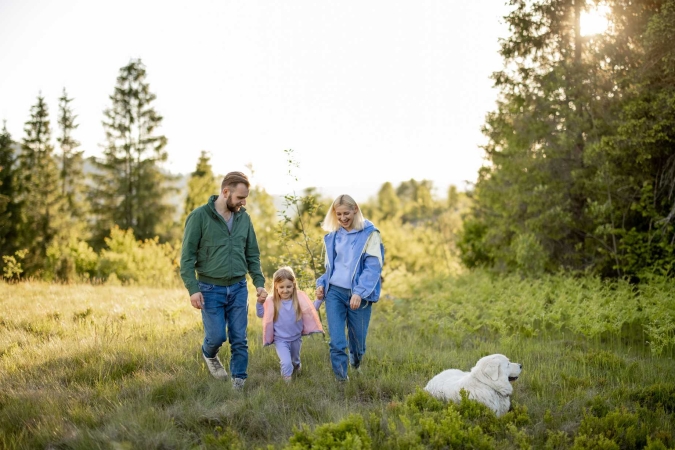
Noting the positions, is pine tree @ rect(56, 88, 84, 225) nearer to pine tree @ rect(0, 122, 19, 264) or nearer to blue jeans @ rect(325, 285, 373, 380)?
pine tree @ rect(0, 122, 19, 264)

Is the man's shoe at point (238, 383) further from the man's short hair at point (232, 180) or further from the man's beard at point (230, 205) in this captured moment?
the man's short hair at point (232, 180)

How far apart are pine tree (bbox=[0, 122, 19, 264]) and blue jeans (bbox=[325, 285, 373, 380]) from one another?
101 ft

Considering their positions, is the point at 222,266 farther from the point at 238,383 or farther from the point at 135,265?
the point at 135,265

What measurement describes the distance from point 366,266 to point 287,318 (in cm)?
110

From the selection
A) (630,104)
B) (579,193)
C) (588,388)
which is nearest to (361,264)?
(588,388)

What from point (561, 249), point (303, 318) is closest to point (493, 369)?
point (303, 318)

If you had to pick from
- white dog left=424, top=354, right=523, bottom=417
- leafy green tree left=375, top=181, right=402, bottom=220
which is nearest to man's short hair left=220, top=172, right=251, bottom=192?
white dog left=424, top=354, right=523, bottom=417

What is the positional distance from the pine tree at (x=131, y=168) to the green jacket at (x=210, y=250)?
1230 inches

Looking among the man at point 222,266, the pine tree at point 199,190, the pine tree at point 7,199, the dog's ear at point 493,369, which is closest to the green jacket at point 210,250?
the man at point 222,266

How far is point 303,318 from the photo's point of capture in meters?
5.64

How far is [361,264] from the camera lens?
539 centimetres

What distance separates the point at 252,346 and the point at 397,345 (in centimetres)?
206

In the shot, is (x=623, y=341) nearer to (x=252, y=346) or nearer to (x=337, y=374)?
(x=337, y=374)

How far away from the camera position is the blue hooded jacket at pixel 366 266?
5.21 meters
